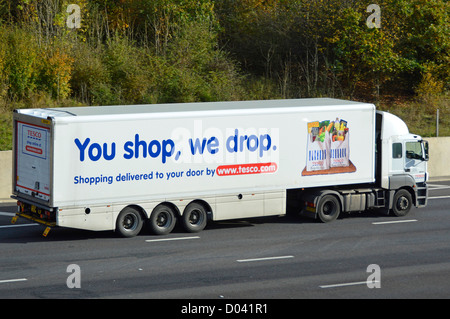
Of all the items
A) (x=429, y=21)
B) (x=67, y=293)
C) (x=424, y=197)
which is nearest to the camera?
(x=67, y=293)

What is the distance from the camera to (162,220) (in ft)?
63.8

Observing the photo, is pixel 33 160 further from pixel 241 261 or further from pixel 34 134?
pixel 241 261

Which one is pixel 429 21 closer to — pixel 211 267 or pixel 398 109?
pixel 398 109

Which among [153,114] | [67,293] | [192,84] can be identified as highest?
[192,84]

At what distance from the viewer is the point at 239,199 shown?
20.1 meters

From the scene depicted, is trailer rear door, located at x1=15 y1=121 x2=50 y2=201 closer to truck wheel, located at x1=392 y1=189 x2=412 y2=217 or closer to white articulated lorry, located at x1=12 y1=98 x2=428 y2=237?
white articulated lorry, located at x1=12 y1=98 x2=428 y2=237

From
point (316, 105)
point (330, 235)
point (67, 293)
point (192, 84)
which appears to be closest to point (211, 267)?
point (67, 293)

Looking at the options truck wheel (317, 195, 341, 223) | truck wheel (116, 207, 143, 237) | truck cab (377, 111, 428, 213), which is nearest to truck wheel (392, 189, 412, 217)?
truck cab (377, 111, 428, 213)

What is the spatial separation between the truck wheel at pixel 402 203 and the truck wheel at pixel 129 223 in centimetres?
771

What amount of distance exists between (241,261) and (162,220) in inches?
125

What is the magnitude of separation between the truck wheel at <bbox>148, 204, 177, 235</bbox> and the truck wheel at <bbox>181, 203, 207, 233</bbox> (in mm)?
289

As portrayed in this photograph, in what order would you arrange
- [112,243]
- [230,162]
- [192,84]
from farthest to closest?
[192,84], [230,162], [112,243]

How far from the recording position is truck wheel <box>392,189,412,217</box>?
22641mm

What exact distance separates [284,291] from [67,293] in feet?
12.7
